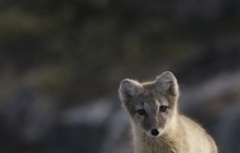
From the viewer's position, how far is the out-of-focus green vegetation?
35125 mm

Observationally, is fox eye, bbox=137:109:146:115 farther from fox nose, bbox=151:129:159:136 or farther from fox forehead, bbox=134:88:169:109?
fox nose, bbox=151:129:159:136

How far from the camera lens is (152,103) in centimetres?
1575

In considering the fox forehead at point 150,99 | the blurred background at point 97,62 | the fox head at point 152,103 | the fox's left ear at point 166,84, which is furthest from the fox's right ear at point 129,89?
the blurred background at point 97,62

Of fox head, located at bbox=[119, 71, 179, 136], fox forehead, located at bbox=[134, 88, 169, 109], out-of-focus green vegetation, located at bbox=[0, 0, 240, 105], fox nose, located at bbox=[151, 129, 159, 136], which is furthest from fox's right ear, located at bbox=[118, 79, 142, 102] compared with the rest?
out-of-focus green vegetation, located at bbox=[0, 0, 240, 105]

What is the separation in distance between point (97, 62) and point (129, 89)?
782 inches

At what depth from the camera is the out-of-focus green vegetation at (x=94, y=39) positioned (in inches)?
1383

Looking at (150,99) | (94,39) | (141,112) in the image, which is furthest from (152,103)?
(94,39)

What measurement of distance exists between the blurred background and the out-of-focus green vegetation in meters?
0.03

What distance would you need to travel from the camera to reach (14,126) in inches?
1379

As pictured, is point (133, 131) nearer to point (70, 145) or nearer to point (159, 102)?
point (159, 102)

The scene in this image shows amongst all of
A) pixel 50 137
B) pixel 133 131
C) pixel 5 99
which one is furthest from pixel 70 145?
pixel 133 131

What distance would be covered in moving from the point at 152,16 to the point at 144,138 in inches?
842

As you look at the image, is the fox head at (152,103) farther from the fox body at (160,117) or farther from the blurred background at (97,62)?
the blurred background at (97,62)

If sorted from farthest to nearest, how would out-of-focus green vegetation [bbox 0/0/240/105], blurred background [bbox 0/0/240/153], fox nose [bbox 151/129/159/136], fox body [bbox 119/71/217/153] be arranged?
out-of-focus green vegetation [bbox 0/0/240/105], blurred background [bbox 0/0/240/153], fox body [bbox 119/71/217/153], fox nose [bbox 151/129/159/136]
